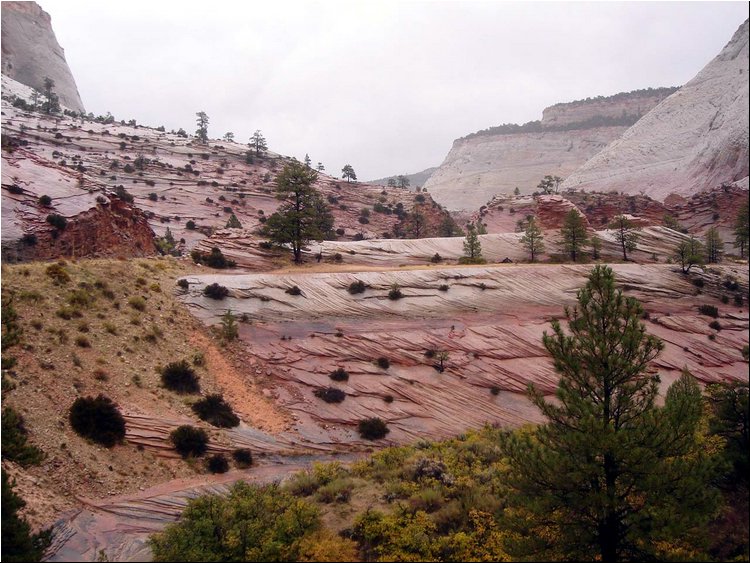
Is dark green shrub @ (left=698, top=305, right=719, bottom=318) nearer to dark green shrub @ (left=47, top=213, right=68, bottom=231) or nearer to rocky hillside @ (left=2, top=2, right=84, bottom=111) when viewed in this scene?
dark green shrub @ (left=47, top=213, right=68, bottom=231)

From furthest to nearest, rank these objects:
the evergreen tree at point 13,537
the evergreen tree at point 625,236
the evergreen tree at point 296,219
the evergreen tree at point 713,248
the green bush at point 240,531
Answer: the evergreen tree at point 625,236 < the evergreen tree at point 713,248 < the evergreen tree at point 296,219 < the green bush at point 240,531 < the evergreen tree at point 13,537

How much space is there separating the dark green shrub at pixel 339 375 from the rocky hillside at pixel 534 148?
111m

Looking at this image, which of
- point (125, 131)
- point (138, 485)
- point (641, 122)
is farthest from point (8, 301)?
point (641, 122)

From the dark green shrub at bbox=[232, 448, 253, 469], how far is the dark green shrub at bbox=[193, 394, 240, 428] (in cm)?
162

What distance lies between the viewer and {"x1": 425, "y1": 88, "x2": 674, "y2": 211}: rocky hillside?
13725cm

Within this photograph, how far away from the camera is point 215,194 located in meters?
65.2

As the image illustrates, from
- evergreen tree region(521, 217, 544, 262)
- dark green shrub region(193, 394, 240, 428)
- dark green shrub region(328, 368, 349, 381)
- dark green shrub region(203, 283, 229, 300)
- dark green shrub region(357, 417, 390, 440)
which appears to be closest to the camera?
dark green shrub region(193, 394, 240, 428)

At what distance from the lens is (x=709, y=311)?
31.1 meters

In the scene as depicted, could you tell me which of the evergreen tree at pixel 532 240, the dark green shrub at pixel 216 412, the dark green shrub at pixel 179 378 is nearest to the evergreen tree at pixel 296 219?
the dark green shrub at pixel 179 378

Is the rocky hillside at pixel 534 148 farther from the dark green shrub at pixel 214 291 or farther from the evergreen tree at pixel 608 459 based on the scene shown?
the evergreen tree at pixel 608 459

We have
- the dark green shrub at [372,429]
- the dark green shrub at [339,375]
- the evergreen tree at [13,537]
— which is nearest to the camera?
the evergreen tree at [13,537]

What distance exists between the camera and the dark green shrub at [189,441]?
18.0 m

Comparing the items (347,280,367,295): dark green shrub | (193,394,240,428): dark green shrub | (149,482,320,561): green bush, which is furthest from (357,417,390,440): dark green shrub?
(347,280,367,295): dark green shrub

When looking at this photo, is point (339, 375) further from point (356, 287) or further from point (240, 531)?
point (240, 531)
